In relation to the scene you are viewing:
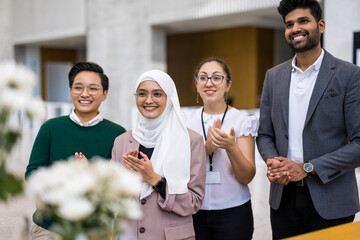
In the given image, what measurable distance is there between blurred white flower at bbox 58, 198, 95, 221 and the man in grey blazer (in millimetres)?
1780

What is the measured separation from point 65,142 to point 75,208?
1.82m

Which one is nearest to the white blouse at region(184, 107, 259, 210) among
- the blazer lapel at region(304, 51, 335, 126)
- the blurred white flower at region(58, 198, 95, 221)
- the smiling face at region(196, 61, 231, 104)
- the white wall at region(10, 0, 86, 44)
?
the smiling face at region(196, 61, 231, 104)

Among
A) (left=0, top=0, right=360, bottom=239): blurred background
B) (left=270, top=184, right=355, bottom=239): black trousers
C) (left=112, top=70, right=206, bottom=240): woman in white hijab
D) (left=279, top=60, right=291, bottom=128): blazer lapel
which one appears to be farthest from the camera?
(left=0, top=0, right=360, bottom=239): blurred background

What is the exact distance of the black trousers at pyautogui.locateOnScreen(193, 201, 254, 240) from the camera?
8.75 feet

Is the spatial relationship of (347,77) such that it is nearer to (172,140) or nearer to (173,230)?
(172,140)

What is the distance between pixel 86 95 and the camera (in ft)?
8.76

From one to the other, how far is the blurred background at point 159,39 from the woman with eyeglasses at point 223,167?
2.12 metres

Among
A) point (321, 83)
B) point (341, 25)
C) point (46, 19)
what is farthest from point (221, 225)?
point (46, 19)

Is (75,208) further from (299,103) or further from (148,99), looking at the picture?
(299,103)

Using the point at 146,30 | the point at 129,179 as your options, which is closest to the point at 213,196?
the point at 129,179

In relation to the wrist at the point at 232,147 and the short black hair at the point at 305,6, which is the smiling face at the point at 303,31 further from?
the wrist at the point at 232,147

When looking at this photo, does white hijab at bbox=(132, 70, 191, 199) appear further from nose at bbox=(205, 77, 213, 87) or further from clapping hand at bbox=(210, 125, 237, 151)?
nose at bbox=(205, 77, 213, 87)

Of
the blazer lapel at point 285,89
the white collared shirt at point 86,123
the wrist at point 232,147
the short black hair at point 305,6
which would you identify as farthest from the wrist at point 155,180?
the short black hair at point 305,6

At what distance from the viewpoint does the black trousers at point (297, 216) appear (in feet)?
8.30
